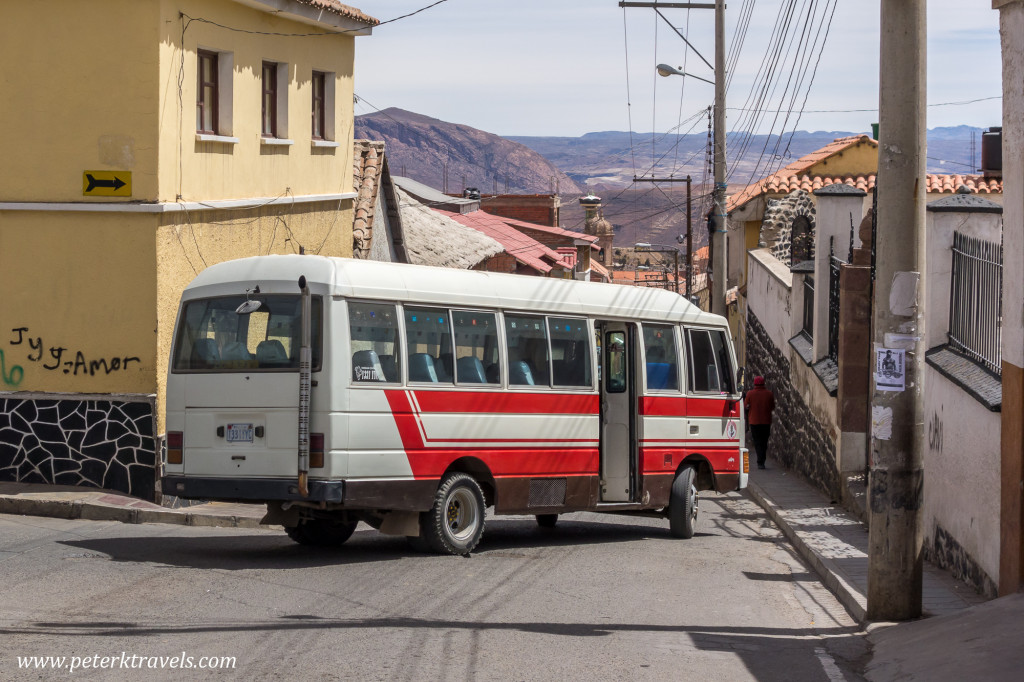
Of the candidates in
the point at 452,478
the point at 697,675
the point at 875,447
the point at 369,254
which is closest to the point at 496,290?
the point at 452,478

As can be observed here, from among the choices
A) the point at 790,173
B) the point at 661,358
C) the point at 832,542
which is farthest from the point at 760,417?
the point at 790,173

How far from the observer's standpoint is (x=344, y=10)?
20.8 m

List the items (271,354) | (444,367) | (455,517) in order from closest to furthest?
(271,354), (444,367), (455,517)

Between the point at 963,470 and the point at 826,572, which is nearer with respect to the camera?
the point at 963,470

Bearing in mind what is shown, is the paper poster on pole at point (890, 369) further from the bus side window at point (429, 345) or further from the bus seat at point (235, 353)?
the bus seat at point (235, 353)

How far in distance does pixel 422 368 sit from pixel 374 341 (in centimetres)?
70

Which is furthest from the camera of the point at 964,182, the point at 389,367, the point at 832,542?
the point at 964,182

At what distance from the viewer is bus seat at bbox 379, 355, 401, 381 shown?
38.7ft

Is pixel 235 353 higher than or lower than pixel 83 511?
higher

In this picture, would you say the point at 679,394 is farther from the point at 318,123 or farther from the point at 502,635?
the point at 318,123

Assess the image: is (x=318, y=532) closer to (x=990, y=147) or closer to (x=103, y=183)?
(x=103, y=183)

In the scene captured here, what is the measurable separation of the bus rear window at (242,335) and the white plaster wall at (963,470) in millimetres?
5616

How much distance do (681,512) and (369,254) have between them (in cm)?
1099

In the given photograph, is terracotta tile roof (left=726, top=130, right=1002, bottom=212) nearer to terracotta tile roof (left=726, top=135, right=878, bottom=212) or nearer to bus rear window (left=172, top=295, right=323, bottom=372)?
terracotta tile roof (left=726, top=135, right=878, bottom=212)
